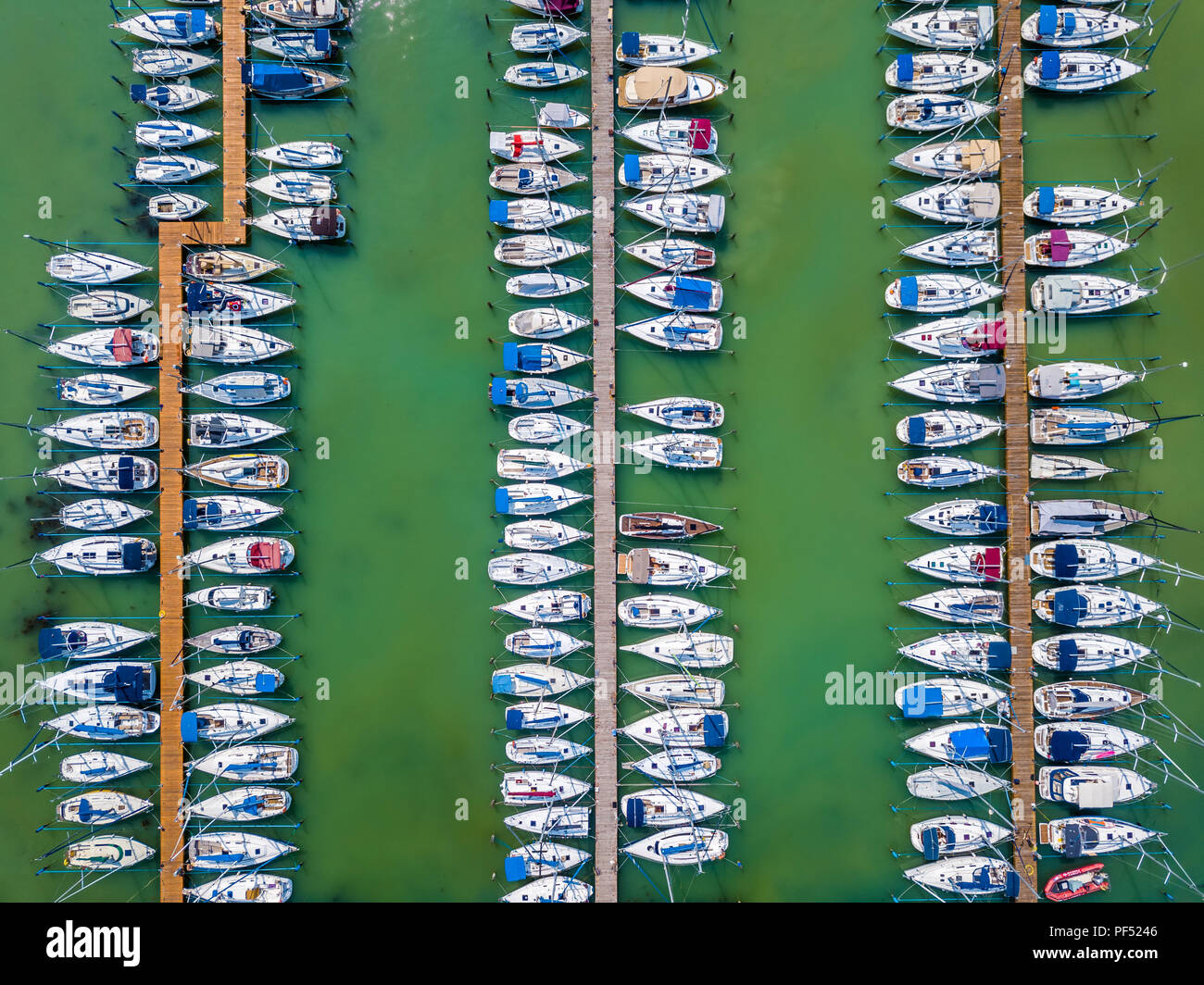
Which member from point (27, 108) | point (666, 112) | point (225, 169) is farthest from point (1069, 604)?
point (27, 108)

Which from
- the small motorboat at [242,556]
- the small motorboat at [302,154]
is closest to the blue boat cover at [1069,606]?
the small motorboat at [242,556]

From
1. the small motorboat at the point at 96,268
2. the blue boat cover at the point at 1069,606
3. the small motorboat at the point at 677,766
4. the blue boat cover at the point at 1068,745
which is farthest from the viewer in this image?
the small motorboat at the point at 96,268

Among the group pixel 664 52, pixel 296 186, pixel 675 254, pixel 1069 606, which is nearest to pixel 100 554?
pixel 296 186

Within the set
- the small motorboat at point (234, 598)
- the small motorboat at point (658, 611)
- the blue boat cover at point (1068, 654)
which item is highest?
the small motorboat at point (234, 598)

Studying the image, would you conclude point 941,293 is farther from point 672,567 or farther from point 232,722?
point 232,722

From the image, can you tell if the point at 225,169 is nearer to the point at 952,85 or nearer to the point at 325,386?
the point at 325,386

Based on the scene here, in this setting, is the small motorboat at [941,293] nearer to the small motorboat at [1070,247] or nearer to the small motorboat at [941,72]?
the small motorboat at [1070,247]

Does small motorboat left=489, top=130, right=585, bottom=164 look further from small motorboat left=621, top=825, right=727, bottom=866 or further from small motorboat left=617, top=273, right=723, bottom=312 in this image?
small motorboat left=621, top=825, right=727, bottom=866

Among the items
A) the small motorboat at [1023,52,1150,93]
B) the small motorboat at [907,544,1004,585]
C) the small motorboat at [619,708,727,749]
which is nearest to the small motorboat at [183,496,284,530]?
the small motorboat at [619,708,727,749]
